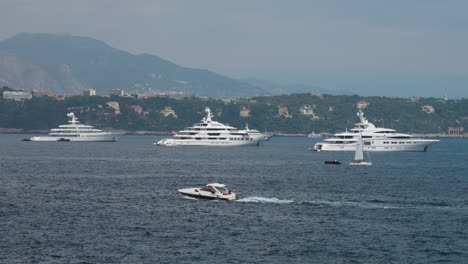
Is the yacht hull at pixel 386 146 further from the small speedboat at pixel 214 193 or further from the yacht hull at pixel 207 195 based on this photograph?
the small speedboat at pixel 214 193

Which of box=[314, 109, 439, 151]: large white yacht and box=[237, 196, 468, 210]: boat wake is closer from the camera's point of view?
box=[237, 196, 468, 210]: boat wake

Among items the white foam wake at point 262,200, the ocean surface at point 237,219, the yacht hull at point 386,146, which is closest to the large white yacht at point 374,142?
the yacht hull at point 386,146

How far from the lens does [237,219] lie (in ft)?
208

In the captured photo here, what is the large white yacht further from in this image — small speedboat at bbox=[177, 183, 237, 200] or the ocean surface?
small speedboat at bbox=[177, 183, 237, 200]

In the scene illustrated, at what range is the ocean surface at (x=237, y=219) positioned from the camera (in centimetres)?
5053

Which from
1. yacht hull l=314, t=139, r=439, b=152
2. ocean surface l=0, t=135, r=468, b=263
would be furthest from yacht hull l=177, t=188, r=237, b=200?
yacht hull l=314, t=139, r=439, b=152

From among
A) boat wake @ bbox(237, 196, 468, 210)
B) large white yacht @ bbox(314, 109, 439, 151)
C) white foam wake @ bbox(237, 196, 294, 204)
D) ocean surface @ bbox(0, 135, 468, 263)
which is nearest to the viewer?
ocean surface @ bbox(0, 135, 468, 263)

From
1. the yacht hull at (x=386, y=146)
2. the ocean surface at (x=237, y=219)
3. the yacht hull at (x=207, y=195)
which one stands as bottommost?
the ocean surface at (x=237, y=219)

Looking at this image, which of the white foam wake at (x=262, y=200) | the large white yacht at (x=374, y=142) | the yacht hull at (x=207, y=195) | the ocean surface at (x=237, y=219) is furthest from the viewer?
the large white yacht at (x=374, y=142)

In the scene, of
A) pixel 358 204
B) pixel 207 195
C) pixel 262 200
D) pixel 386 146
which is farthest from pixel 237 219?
pixel 386 146

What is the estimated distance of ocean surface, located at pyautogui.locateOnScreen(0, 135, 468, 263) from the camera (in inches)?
1989

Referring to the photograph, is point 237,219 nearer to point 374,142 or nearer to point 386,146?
point 374,142

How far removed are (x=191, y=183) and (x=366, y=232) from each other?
4075 cm

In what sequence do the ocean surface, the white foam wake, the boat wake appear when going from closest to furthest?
1. the ocean surface
2. the boat wake
3. the white foam wake
